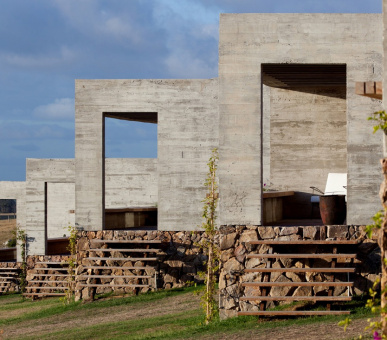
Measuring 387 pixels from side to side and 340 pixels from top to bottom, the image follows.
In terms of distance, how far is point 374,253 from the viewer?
43.5ft

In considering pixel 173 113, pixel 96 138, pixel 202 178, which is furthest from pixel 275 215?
pixel 96 138

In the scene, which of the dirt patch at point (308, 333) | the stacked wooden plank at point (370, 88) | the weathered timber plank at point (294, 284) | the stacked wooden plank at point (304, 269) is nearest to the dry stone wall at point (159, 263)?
the stacked wooden plank at point (304, 269)

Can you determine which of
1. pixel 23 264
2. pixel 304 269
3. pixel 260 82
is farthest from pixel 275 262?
pixel 23 264

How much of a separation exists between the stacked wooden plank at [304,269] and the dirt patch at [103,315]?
3187 mm

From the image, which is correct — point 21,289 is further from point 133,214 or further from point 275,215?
point 275,215

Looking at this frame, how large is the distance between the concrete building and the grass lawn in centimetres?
199

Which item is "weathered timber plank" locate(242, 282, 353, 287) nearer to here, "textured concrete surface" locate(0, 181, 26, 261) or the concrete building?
the concrete building

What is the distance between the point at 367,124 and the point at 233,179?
2728 mm

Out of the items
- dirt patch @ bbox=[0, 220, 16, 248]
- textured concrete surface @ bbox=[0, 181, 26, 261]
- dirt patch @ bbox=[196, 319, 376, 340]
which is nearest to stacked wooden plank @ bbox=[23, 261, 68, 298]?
textured concrete surface @ bbox=[0, 181, 26, 261]

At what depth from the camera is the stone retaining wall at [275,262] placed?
511 inches

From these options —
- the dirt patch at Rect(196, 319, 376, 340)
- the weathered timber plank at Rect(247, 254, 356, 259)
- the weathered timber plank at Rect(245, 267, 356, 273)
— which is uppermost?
the weathered timber plank at Rect(247, 254, 356, 259)

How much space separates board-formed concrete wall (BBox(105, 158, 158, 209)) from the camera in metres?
29.3

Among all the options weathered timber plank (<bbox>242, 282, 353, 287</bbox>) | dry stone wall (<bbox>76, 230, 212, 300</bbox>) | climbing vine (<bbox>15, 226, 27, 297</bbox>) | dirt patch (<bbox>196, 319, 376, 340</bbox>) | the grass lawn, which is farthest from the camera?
climbing vine (<bbox>15, 226, 27, 297</bbox>)

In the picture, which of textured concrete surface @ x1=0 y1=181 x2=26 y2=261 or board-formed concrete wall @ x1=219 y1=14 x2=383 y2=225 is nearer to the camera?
board-formed concrete wall @ x1=219 y1=14 x2=383 y2=225
